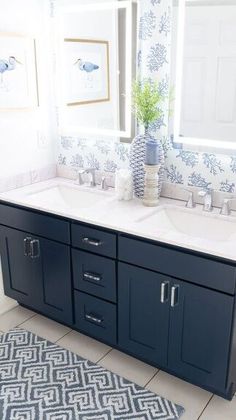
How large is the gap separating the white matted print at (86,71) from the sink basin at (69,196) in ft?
1.84

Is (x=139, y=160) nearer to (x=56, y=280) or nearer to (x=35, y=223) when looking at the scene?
(x=35, y=223)

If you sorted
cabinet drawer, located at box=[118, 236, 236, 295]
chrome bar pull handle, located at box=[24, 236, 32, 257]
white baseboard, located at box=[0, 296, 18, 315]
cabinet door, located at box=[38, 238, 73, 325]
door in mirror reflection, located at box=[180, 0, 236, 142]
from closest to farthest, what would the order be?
cabinet drawer, located at box=[118, 236, 236, 295] < door in mirror reflection, located at box=[180, 0, 236, 142] < cabinet door, located at box=[38, 238, 73, 325] < chrome bar pull handle, located at box=[24, 236, 32, 257] < white baseboard, located at box=[0, 296, 18, 315]

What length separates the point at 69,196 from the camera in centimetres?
265

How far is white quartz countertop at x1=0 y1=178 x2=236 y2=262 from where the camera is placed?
71.1 inches

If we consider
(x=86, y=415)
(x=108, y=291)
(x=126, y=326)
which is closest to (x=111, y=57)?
(x=108, y=291)

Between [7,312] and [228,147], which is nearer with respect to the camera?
[228,147]

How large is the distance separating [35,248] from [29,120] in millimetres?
810

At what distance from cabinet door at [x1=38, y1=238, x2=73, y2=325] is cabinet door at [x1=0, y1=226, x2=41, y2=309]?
0.06m

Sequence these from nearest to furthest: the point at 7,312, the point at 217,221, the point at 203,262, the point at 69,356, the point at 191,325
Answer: the point at 203,262 < the point at 191,325 < the point at 217,221 < the point at 69,356 < the point at 7,312

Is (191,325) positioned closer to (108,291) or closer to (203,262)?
(203,262)

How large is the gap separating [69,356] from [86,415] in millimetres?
426

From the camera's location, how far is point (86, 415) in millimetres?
1930

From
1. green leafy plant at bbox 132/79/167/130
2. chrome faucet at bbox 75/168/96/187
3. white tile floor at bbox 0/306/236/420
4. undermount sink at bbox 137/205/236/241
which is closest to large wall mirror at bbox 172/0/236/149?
green leafy plant at bbox 132/79/167/130

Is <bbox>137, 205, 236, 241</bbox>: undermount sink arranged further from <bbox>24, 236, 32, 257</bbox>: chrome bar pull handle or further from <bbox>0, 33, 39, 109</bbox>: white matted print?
<bbox>0, 33, 39, 109</bbox>: white matted print
